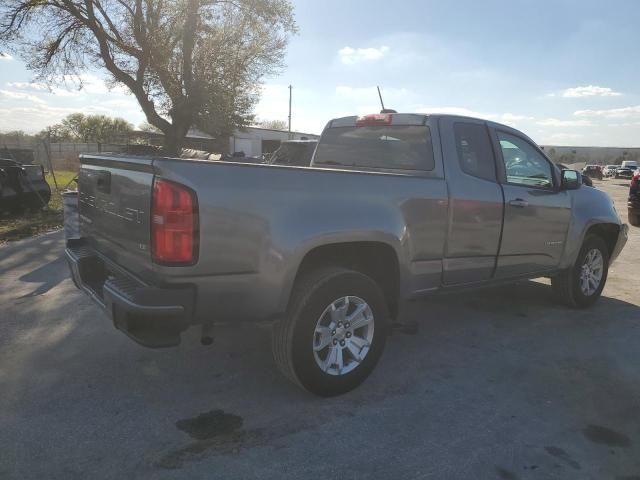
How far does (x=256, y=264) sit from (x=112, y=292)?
0.82 m

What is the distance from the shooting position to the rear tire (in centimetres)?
537

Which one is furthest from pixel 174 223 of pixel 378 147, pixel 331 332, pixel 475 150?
pixel 475 150

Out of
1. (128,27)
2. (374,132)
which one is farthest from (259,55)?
(374,132)

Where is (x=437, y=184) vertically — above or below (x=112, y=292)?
above

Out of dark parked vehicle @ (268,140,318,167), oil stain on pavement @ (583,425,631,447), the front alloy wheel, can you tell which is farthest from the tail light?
dark parked vehicle @ (268,140,318,167)

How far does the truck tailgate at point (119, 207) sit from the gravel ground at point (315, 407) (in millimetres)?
908

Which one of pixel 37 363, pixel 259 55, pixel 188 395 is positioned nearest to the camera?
pixel 188 395

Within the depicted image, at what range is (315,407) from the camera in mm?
3262

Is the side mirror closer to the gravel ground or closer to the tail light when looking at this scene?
the gravel ground

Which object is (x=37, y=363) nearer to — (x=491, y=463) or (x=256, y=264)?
(x=256, y=264)

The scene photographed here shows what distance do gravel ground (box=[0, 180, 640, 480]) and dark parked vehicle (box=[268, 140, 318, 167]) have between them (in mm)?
4631

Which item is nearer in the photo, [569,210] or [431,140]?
[431,140]

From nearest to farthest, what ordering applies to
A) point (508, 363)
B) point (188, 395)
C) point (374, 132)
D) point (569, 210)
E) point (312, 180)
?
point (312, 180) → point (188, 395) → point (508, 363) → point (374, 132) → point (569, 210)

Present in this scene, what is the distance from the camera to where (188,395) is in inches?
132
